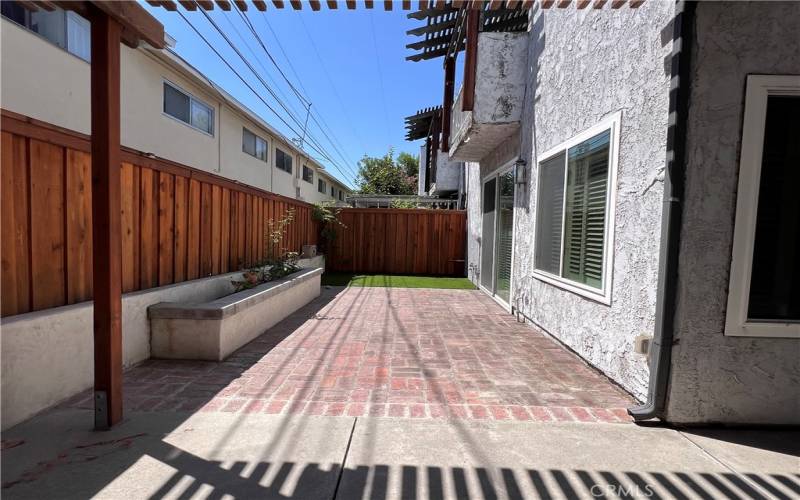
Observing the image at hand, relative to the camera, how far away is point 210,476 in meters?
2.16

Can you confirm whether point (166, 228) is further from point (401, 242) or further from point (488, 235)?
point (401, 242)

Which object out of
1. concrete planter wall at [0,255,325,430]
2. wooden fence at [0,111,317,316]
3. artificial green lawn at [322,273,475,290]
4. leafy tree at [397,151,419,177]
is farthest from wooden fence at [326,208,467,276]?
leafy tree at [397,151,419,177]

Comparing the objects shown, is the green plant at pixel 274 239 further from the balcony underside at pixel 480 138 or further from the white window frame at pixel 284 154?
the white window frame at pixel 284 154

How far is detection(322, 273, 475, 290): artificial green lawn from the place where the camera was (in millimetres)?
10070

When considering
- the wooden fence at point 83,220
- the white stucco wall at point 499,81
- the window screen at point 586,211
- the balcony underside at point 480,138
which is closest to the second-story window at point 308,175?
the balcony underside at point 480,138

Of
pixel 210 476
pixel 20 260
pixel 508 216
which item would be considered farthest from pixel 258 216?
pixel 210 476

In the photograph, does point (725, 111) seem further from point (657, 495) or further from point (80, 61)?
point (80, 61)

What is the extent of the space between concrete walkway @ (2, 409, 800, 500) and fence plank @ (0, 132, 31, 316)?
0.89 meters

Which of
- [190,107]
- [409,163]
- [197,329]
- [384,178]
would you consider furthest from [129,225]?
[409,163]

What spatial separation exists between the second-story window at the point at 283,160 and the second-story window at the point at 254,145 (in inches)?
45.1

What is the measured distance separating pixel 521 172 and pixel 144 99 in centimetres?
708

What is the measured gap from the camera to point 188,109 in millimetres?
8688

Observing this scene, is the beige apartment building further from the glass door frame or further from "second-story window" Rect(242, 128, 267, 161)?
the glass door frame

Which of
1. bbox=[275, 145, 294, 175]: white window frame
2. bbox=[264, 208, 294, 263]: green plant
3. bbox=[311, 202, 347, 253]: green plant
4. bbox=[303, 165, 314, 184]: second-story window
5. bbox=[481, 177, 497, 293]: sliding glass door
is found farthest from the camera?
bbox=[303, 165, 314, 184]: second-story window
